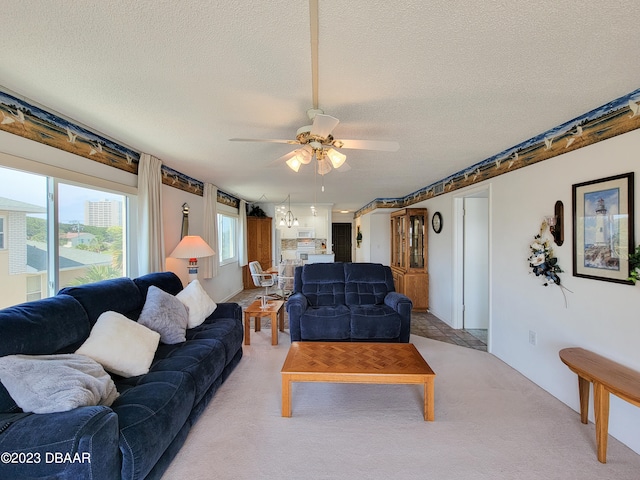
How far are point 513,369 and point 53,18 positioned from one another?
168 inches

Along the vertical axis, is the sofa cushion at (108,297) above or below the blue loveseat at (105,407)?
above

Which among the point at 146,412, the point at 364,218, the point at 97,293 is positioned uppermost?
the point at 364,218

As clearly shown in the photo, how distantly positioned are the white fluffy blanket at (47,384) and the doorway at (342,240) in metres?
9.47

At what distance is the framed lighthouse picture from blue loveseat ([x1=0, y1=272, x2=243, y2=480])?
9.76 feet

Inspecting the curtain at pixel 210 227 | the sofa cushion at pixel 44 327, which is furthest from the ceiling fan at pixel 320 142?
the curtain at pixel 210 227

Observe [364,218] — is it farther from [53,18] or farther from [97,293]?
[53,18]

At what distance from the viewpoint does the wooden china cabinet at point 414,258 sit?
513cm

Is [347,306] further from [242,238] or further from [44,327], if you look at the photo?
[242,238]

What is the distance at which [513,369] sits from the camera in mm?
2895

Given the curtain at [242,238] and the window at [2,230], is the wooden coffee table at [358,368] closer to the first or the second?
the window at [2,230]

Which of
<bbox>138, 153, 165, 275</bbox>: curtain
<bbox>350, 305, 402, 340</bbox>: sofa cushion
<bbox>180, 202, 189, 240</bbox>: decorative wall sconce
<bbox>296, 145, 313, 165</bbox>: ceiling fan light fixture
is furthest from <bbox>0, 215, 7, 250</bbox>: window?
<bbox>350, 305, 402, 340</bbox>: sofa cushion

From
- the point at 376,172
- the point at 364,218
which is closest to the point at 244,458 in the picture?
the point at 376,172

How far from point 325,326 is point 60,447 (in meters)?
2.32

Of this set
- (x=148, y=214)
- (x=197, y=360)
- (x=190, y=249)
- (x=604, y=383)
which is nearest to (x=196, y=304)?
(x=197, y=360)
